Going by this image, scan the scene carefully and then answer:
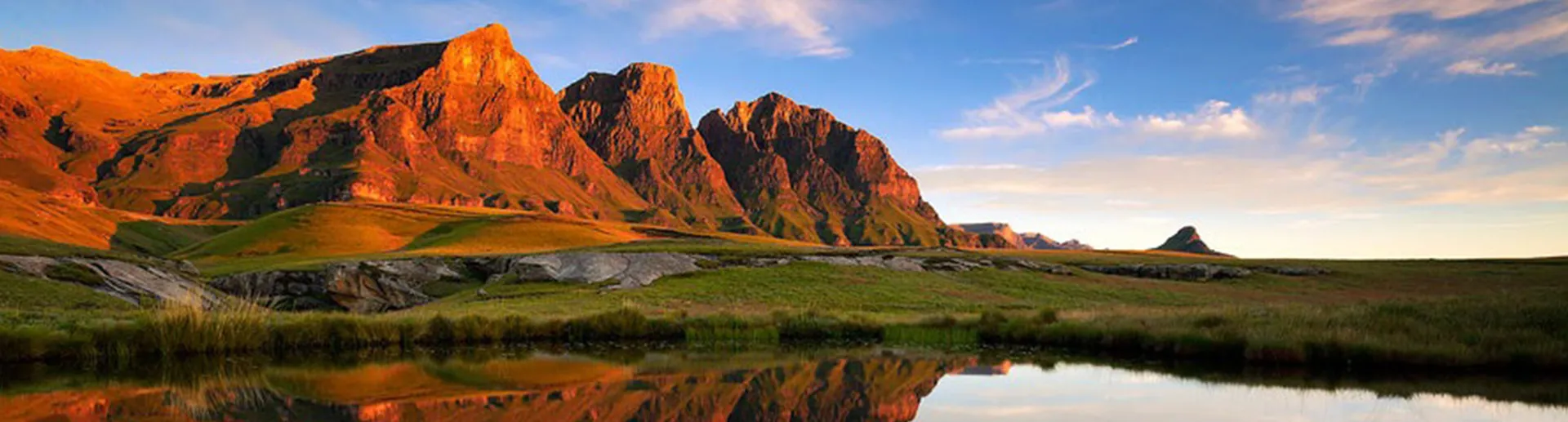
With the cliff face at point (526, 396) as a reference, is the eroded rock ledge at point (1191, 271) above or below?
above

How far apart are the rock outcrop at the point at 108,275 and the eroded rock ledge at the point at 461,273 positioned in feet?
16.2

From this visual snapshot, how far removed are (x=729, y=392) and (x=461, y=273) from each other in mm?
55857

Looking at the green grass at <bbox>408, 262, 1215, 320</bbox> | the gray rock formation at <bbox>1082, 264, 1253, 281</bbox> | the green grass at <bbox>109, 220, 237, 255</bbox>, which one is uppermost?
the gray rock formation at <bbox>1082, 264, 1253, 281</bbox>

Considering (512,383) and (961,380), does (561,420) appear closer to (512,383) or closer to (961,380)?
(512,383)

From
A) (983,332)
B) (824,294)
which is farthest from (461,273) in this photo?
(983,332)

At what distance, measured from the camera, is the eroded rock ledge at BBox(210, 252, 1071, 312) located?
56188 mm

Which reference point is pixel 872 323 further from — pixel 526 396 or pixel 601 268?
pixel 601 268

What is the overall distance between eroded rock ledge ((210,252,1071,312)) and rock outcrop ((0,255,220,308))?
4949 millimetres

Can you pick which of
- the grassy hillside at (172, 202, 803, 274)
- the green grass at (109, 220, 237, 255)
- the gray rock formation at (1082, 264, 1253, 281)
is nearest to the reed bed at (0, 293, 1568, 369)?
the gray rock formation at (1082, 264, 1253, 281)

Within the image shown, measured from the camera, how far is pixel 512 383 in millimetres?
20719

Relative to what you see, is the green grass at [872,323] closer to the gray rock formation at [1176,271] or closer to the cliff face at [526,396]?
the cliff face at [526,396]

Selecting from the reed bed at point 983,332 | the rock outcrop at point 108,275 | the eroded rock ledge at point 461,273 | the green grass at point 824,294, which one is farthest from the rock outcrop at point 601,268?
the reed bed at point 983,332

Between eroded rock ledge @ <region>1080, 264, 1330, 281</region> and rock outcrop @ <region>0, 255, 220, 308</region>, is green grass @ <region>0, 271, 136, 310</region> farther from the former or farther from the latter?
eroded rock ledge @ <region>1080, 264, 1330, 281</region>

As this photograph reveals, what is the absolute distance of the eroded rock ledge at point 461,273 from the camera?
56188 mm
